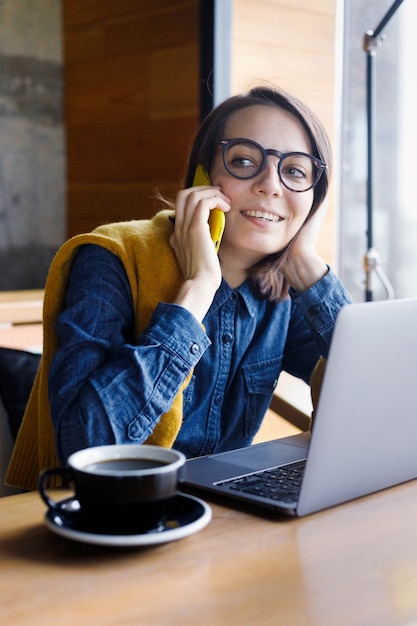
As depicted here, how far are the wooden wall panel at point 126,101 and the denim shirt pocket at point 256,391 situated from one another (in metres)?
1.41

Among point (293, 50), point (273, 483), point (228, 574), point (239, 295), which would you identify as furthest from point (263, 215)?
point (293, 50)

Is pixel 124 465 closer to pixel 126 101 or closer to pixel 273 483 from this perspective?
pixel 273 483

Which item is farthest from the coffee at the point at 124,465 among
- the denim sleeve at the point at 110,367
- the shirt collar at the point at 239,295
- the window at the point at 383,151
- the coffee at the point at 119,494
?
the window at the point at 383,151

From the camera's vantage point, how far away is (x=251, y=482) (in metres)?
1.09

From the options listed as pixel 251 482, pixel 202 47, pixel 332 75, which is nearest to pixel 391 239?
pixel 332 75

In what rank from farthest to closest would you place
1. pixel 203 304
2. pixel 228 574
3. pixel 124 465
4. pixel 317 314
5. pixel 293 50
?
1. pixel 293 50
2. pixel 317 314
3. pixel 203 304
4. pixel 124 465
5. pixel 228 574

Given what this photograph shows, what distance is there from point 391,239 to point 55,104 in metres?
1.43

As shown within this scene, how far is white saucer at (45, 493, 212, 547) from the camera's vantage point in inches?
32.8

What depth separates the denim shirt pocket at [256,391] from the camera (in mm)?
1610

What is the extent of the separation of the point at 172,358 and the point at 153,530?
1.48 feet

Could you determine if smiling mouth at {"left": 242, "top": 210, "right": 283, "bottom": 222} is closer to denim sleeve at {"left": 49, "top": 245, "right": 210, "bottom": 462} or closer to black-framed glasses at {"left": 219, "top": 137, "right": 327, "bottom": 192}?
black-framed glasses at {"left": 219, "top": 137, "right": 327, "bottom": 192}

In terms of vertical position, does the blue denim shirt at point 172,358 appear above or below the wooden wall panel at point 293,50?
below

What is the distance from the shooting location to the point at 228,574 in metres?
0.81

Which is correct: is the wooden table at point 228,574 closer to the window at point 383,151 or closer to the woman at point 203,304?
the woman at point 203,304
